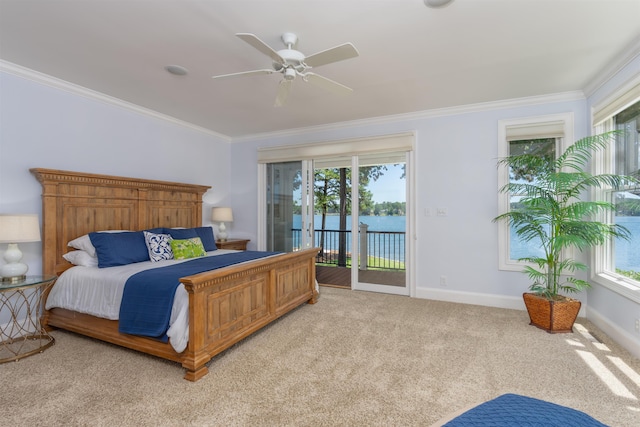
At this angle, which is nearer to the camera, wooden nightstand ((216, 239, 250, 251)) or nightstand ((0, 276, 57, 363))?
nightstand ((0, 276, 57, 363))

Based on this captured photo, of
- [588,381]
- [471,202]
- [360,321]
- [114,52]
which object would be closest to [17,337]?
[114,52]

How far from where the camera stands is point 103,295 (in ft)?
8.91

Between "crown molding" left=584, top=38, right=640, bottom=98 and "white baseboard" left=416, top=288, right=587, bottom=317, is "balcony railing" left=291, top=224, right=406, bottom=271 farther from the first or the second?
"crown molding" left=584, top=38, right=640, bottom=98

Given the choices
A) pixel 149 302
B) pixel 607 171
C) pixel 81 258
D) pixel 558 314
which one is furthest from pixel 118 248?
pixel 607 171

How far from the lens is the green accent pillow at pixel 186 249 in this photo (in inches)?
141

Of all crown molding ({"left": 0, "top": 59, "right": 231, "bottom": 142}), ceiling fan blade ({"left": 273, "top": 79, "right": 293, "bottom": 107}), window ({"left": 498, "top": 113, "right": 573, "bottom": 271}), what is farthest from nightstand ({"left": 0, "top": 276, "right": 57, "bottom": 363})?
window ({"left": 498, "top": 113, "right": 573, "bottom": 271})

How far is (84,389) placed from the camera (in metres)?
2.12

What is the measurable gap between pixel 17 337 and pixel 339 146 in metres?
4.29

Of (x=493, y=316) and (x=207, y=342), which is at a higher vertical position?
(x=207, y=342)

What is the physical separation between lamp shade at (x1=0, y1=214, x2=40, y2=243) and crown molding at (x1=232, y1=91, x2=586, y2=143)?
135 inches

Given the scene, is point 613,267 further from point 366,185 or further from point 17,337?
point 17,337

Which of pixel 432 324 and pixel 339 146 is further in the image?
pixel 339 146

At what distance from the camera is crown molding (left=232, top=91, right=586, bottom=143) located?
12.0 ft

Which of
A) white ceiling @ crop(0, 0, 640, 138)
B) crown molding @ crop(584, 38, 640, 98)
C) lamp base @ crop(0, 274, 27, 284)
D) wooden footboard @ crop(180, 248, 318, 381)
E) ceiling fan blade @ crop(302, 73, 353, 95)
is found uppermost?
white ceiling @ crop(0, 0, 640, 138)
